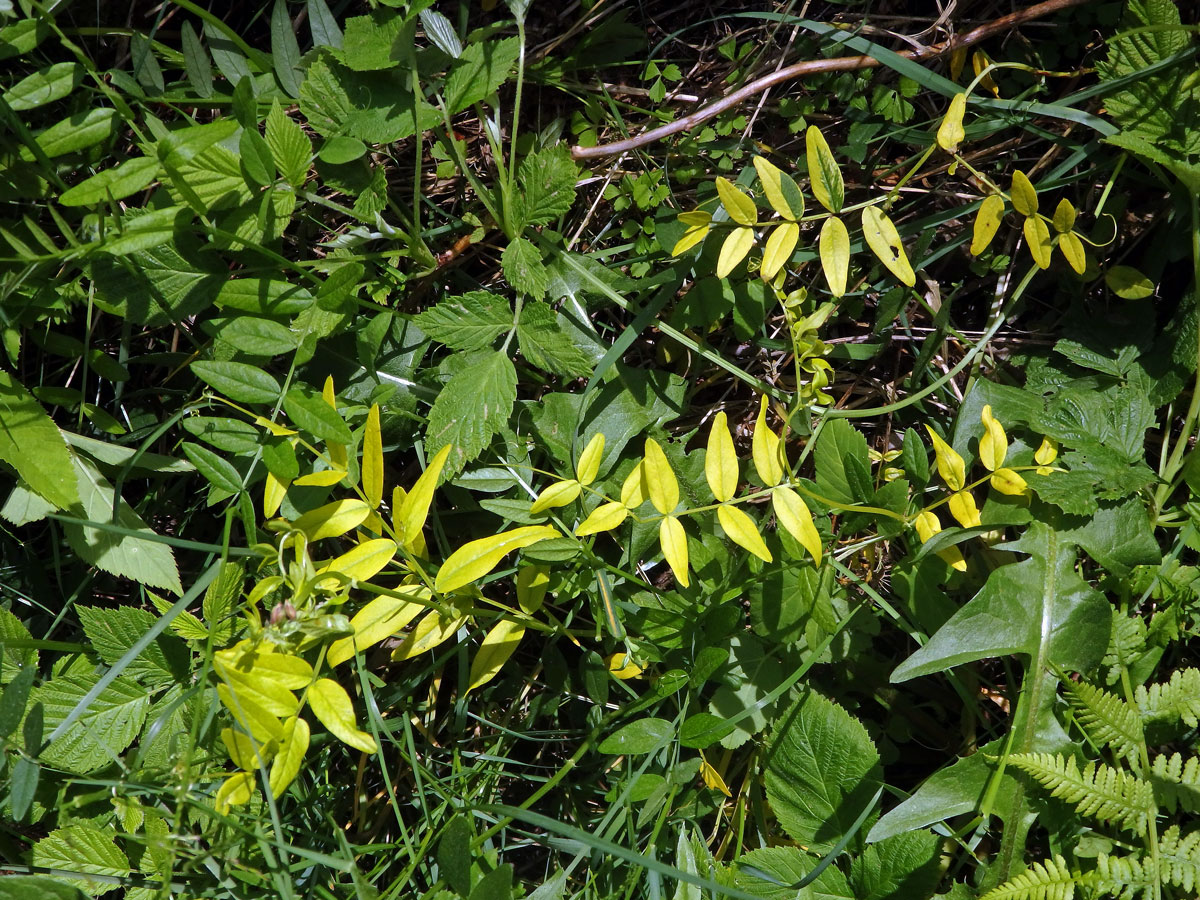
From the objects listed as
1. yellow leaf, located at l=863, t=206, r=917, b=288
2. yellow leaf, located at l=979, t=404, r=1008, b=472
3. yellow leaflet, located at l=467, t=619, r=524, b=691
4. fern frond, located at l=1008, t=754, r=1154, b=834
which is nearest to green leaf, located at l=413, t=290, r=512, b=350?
yellow leaflet, located at l=467, t=619, r=524, b=691

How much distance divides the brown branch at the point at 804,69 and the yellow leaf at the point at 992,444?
2.63 ft

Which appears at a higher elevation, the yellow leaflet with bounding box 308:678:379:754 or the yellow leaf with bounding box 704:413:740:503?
the yellow leaf with bounding box 704:413:740:503

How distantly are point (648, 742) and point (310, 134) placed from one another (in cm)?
160

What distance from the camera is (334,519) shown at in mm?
1553

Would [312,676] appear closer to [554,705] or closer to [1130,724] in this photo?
[554,705]

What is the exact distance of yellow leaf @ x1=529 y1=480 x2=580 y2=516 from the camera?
59.9 inches

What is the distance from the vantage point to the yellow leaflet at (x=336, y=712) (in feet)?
4.49

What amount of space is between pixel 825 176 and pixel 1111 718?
115 cm

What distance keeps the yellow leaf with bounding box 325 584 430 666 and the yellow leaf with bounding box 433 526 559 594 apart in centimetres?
8

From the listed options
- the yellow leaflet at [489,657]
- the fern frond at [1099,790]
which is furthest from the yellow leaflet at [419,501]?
the fern frond at [1099,790]

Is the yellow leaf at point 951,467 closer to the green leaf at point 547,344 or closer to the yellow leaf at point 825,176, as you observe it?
the yellow leaf at point 825,176

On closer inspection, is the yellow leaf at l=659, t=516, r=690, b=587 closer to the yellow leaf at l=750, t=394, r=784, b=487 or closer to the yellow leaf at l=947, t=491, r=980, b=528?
the yellow leaf at l=750, t=394, r=784, b=487

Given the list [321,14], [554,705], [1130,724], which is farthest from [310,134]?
[1130,724]

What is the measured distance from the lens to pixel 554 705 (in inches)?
73.1
